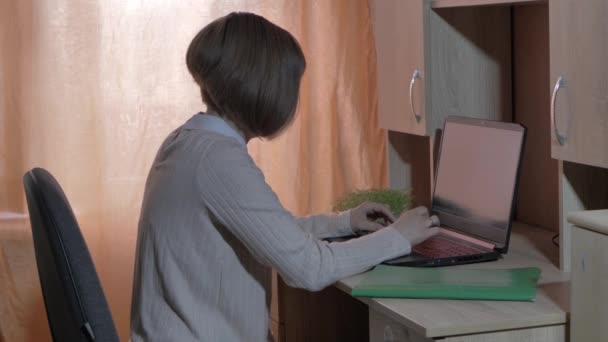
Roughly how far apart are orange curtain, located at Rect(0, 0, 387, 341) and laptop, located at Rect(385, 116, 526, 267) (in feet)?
2.55

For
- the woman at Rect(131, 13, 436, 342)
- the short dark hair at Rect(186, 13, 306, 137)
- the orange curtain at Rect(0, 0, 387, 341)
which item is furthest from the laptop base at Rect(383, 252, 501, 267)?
the orange curtain at Rect(0, 0, 387, 341)

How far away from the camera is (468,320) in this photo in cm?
143

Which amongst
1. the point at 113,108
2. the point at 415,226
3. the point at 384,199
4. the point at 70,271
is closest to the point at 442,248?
the point at 415,226

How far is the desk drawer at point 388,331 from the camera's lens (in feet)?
4.96

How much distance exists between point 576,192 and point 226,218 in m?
0.70

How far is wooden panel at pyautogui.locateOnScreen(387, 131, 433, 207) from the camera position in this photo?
2504mm

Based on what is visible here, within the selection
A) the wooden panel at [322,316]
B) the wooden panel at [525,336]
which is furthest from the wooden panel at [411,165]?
the wooden panel at [525,336]

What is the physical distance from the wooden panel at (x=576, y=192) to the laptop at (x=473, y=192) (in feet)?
0.35

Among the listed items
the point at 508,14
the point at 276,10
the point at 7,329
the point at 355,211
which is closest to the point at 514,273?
the point at 355,211

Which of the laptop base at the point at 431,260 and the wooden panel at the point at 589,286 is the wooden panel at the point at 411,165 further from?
the wooden panel at the point at 589,286

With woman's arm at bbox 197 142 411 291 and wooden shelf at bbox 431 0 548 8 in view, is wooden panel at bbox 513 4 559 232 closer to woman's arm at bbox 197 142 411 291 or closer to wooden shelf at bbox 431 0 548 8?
wooden shelf at bbox 431 0 548 8

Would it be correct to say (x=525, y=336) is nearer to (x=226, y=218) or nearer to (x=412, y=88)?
(x=226, y=218)

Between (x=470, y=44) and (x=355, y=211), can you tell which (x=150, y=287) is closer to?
(x=355, y=211)

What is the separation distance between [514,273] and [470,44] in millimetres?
747
